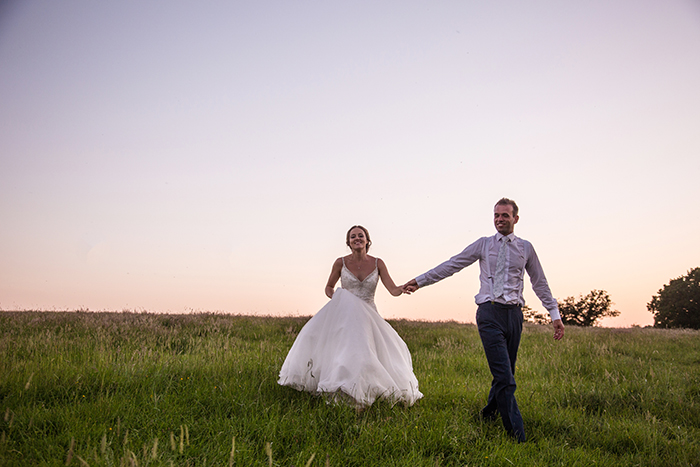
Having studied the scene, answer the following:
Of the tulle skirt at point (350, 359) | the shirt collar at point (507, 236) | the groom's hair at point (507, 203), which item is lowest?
the tulle skirt at point (350, 359)

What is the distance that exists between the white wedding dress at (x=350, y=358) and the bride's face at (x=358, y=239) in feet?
2.82

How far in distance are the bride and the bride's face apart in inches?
17.9

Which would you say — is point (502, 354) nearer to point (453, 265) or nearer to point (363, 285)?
point (453, 265)

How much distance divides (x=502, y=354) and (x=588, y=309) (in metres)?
51.2

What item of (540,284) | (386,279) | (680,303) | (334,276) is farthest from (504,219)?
(680,303)

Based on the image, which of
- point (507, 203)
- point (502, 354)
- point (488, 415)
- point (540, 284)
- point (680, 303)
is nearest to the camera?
point (502, 354)

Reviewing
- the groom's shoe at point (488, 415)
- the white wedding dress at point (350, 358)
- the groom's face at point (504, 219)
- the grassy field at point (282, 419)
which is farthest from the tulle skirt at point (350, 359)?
the groom's face at point (504, 219)

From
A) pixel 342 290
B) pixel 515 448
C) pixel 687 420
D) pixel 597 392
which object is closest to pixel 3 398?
pixel 342 290

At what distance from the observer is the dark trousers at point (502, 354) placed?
4.77m

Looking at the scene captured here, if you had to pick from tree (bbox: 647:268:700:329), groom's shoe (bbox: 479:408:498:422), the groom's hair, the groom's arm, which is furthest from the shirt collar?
tree (bbox: 647:268:700:329)

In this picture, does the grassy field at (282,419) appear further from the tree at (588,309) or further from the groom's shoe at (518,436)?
the tree at (588,309)

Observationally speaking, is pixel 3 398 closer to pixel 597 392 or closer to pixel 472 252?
pixel 472 252

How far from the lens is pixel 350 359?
213 inches

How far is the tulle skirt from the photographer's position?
5270mm
